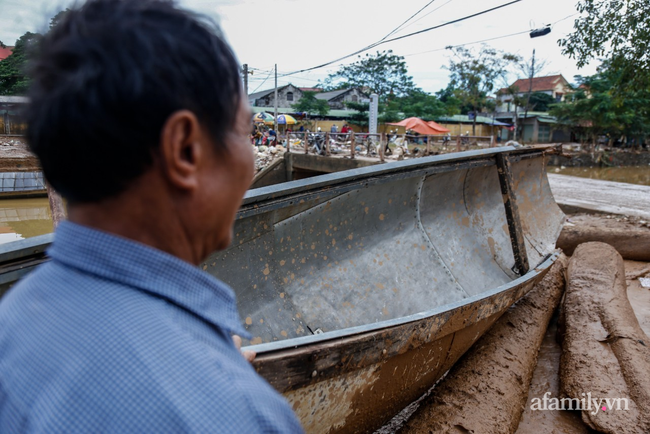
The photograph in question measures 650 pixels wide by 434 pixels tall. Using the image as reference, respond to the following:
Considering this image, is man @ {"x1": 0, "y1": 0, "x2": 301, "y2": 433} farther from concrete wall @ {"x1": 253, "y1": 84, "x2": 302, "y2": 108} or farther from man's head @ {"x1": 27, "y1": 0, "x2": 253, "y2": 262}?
concrete wall @ {"x1": 253, "y1": 84, "x2": 302, "y2": 108}

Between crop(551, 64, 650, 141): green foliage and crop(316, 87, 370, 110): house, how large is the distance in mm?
20095

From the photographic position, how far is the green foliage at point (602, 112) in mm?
26766

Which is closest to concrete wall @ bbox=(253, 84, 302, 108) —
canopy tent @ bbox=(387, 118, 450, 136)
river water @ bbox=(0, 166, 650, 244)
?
canopy tent @ bbox=(387, 118, 450, 136)

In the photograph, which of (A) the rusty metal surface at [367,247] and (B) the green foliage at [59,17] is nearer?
(B) the green foliage at [59,17]

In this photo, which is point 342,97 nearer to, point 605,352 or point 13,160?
point 13,160

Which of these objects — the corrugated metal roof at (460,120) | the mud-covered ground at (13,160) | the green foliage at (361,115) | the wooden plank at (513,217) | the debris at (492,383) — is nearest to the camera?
the debris at (492,383)

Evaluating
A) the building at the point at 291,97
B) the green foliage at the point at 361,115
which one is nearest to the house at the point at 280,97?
the building at the point at 291,97

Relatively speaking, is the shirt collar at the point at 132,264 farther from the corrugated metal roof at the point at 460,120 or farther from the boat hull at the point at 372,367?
the corrugated metal roof at the point at 460,120

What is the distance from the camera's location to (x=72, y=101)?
515mm

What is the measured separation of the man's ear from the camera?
542 millimetres

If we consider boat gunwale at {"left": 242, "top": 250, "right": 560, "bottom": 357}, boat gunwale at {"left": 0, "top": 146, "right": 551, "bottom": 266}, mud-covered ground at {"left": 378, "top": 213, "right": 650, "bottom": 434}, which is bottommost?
mud-covered ground at {"left": 378, "top": 213, "right": 650, "bottom": 434}

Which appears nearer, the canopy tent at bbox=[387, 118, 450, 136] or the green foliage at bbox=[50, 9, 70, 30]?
the green foliage at bbox=[50, 9, 70, 30]

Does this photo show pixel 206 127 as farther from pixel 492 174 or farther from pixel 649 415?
pixel 492 174

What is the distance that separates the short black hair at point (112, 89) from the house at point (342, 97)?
4379 cm
